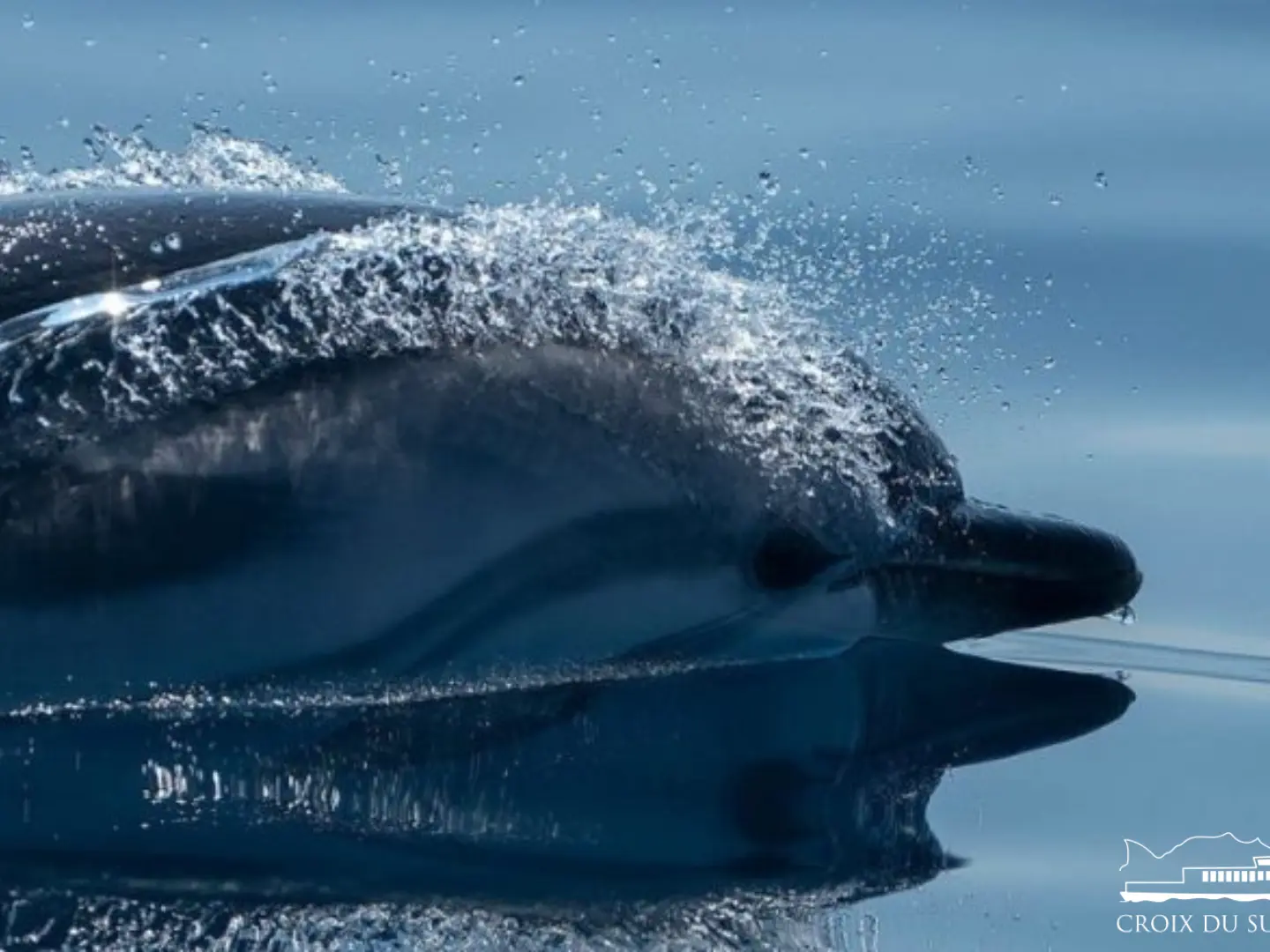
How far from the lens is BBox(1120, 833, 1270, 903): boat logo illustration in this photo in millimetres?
5363

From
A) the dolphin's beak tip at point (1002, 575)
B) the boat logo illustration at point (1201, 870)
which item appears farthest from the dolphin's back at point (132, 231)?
the boat logo illustration at point (1201, 870)

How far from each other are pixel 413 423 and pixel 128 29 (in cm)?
490

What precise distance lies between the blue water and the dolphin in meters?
0.53

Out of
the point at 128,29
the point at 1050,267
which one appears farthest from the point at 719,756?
the point at 128,29

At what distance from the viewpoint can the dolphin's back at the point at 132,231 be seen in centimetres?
597

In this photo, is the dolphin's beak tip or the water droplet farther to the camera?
the water droplet

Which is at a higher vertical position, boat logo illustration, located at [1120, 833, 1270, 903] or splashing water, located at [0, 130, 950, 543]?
splashing water, located at [0, 130, 950, 543]

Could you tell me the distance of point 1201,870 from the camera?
5461 mm

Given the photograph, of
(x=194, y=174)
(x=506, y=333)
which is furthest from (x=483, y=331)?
(x=194, y=174)

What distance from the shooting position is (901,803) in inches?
223

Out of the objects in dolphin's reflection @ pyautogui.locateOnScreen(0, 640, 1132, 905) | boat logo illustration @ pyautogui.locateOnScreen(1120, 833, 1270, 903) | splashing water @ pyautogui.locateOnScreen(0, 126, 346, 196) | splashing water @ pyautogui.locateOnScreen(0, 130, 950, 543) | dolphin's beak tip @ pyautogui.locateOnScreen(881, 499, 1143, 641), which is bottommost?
boat logo illustration @ pyautogui.locateOnScreen(1120, 833, 1270, 903)

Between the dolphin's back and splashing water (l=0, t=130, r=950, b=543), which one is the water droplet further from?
the dolphin's back

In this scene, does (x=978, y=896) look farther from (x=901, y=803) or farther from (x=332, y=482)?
(x=332, y=482)

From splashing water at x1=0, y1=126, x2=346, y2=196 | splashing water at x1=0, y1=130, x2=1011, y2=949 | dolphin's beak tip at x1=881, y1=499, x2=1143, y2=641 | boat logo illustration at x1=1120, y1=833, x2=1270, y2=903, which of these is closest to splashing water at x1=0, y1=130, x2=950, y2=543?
splashing water at x1=0, y1=130, x2=1011, y2=949
